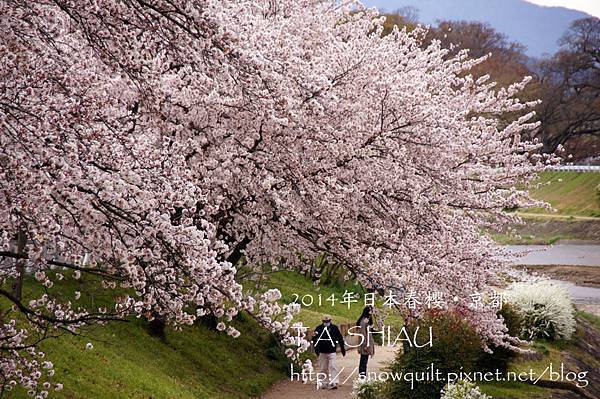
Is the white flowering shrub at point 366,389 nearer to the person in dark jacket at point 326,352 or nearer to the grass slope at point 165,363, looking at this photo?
the person in dark jacket at point 326,352

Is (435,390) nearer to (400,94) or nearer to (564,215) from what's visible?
(400,94)

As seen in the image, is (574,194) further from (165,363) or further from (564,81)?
(165,363)

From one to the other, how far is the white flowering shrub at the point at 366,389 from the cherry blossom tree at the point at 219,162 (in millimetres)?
2043

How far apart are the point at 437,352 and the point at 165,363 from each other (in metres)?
4.52

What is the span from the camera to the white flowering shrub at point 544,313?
53.4 feet

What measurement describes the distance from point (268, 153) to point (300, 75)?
2.12m

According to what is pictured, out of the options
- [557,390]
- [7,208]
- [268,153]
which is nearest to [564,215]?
[557,390]

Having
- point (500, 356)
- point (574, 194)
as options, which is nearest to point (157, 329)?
point (500, 356)

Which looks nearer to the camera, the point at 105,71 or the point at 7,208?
the point at 7,208

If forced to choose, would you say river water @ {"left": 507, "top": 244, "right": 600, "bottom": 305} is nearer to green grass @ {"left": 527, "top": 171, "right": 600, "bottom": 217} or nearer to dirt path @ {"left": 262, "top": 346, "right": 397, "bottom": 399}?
green grass @ {"left": 527, "top": 171, "right": 600, "bottom": 217}

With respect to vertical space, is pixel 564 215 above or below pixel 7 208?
above

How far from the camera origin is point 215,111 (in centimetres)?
1041

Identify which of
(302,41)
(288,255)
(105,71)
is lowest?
(288,255)

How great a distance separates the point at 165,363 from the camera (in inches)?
507
